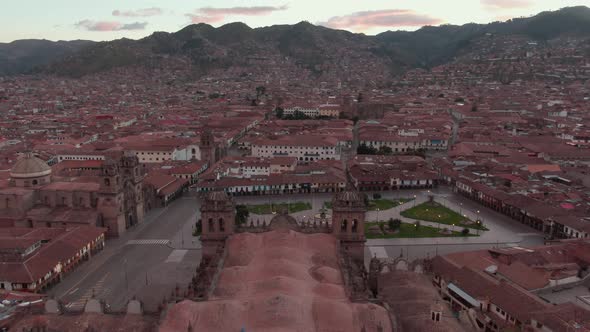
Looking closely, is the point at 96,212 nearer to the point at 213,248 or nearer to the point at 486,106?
the point at 213,248

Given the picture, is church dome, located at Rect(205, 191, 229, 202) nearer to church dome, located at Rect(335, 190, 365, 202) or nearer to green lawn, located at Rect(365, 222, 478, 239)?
church dome, located at Rect(335, 190, 365, 202)

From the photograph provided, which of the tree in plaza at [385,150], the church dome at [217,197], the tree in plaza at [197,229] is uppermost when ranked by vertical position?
the church dome at [217,197]

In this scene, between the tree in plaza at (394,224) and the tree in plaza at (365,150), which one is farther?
the tree in plaza at (365,150)

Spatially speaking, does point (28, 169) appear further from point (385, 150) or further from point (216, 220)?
point (385, 150)

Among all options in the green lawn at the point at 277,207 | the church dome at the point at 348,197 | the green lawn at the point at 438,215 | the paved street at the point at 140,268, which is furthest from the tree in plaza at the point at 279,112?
the church dome at the point at 348,197

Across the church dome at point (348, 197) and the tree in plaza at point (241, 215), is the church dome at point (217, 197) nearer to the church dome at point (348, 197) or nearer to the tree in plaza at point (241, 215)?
the church dome at point (348, 197)

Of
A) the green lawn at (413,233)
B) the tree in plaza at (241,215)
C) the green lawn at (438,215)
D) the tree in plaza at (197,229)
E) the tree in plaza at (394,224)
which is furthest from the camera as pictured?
the green lawn at (438,215)

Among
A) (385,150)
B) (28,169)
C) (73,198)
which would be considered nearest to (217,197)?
(73,198)

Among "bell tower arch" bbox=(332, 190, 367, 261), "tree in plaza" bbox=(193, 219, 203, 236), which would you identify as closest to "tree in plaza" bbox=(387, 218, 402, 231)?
"bell tower arch" bbox=(332, 190, 367, 261)
